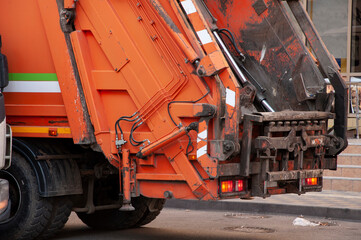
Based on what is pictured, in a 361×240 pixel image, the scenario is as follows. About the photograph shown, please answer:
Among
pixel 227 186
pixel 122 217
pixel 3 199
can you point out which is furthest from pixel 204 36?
pixel 122 217

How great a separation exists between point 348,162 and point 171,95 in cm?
639

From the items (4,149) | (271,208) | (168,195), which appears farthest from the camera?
(271,208)

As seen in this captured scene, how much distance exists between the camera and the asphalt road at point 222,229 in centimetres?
862

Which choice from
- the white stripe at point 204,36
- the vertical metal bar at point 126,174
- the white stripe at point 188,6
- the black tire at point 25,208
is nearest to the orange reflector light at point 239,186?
the vertical metal bar at point 126,174

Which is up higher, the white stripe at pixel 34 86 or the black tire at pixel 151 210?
the white stripe at pixel 34 86

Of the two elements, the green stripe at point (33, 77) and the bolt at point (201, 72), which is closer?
the bolt at point (201, 72)

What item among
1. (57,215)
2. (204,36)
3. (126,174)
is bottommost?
(57,215)

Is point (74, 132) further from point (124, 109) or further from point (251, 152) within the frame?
point (251, 152)

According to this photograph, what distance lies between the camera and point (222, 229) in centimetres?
923

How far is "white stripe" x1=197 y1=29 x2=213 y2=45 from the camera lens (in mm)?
6914

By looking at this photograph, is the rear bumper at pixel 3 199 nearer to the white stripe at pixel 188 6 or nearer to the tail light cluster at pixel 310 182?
the white stripe at pixel 188 6

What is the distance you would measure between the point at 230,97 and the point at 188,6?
36.5 inches

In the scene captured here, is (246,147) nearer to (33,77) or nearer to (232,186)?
(232,186)

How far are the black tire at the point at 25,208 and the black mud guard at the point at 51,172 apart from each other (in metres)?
0.09
